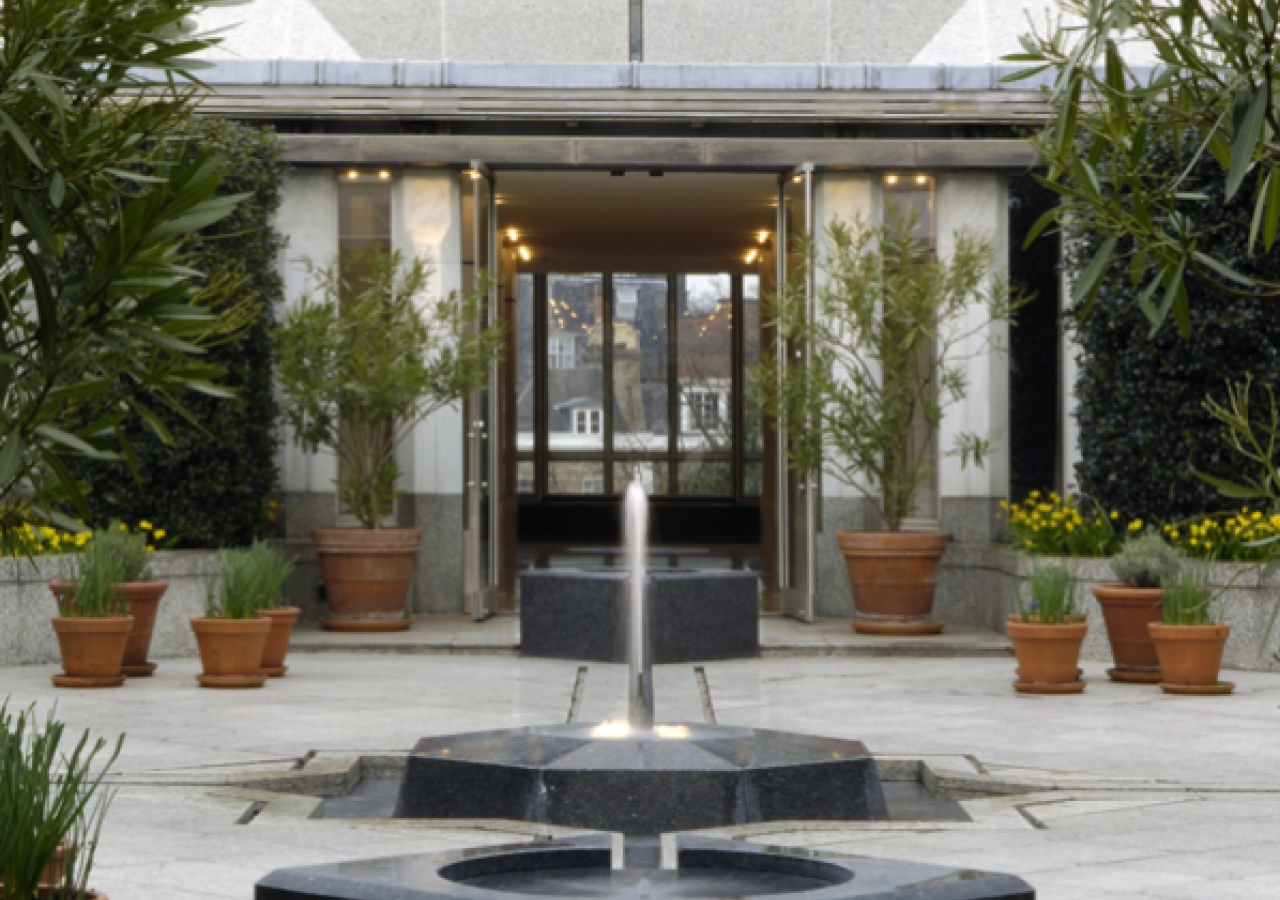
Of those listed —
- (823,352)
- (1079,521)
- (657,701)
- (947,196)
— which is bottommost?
(657,701)

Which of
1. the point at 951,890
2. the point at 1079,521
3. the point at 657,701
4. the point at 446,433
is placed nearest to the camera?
the point at 951,890

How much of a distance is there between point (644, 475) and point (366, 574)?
12617mm

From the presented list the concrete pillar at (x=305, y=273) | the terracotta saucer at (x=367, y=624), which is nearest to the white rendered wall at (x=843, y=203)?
the terracotta saucer at (x=367, y=624)

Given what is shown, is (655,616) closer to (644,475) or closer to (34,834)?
→ (34,834)

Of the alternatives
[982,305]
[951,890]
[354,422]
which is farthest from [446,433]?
[951,890]

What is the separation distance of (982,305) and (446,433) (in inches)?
168

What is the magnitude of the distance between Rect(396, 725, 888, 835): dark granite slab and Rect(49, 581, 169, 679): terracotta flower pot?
4.17 m

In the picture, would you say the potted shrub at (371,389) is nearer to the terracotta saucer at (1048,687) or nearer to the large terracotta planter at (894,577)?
the large terracotta planter at (894,577)

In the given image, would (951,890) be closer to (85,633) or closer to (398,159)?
(85,633)

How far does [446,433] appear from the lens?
13953mm

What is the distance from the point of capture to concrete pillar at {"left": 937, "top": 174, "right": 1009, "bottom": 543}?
543 inches

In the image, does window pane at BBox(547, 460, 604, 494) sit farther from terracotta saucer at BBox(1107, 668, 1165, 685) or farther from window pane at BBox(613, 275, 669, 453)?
terracotta saucer at BBox(1107, 668, 1165, 685)

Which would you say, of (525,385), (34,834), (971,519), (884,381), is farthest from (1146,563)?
(525,385)

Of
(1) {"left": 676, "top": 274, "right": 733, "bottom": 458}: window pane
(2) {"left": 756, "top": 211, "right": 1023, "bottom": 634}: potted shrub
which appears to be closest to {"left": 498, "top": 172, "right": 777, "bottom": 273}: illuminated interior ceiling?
(1) {"left": 676, "top": 274, "right": 733, "bottom": 458}: window pane
